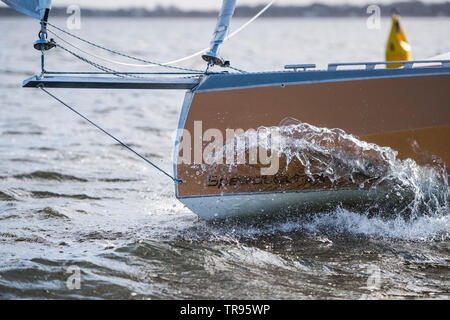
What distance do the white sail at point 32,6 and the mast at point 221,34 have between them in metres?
1.35

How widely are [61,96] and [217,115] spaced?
9.93 meters

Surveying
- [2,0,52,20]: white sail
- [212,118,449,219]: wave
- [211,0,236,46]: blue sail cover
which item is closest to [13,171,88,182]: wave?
[2,0,52,20]: white sail

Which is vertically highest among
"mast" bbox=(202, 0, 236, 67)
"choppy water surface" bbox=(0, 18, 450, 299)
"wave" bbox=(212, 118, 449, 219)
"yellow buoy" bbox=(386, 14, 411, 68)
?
"yellow buoy" bbox=(386, 14, 411, 68)

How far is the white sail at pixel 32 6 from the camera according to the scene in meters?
5.05

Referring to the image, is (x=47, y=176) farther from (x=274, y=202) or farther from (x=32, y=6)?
(x=274, y=202)

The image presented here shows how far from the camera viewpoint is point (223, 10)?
529 cm

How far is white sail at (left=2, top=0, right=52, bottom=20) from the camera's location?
16.6 ft

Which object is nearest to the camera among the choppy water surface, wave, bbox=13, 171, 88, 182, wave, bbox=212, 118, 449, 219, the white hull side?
the choppy water surface

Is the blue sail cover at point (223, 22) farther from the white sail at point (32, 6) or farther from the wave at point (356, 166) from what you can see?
the white sail at point (32, 6)

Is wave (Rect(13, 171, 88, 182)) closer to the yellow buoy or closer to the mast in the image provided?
the mast

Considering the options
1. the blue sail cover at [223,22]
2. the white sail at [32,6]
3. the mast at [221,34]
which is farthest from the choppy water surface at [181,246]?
the white sail at [32,6]

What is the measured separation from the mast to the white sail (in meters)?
1.35
